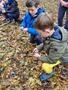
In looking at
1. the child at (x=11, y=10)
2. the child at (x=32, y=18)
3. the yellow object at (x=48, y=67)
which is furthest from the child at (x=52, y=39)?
the child at (x=11, y=10)

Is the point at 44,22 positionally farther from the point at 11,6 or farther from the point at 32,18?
the point at 11,6

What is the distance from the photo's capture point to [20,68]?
171 inches

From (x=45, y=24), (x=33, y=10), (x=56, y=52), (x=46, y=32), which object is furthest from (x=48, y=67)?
(x=33, y=10)

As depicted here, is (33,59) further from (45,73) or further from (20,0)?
(20,0)

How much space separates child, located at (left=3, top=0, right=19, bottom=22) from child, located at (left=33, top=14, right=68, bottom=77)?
2.46 meters

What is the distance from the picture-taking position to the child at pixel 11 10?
602 cm

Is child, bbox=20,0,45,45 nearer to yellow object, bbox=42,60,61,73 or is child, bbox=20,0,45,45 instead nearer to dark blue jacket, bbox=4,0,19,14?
yellow object, bbox=42,60,61,73

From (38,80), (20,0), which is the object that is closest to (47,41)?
(38,80)

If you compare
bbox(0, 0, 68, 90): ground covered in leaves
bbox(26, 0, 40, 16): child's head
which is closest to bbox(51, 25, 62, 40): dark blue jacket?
bbox(0, 0, 68, 90): ground covered in leaves

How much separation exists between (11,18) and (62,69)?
244 centimetres

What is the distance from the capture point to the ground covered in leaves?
3.95m

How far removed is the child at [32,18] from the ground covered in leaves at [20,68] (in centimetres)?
23

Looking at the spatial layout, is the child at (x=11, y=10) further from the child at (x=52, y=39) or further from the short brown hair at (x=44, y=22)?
the short brown hair at (x=44, y=22)

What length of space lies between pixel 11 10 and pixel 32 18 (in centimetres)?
148
